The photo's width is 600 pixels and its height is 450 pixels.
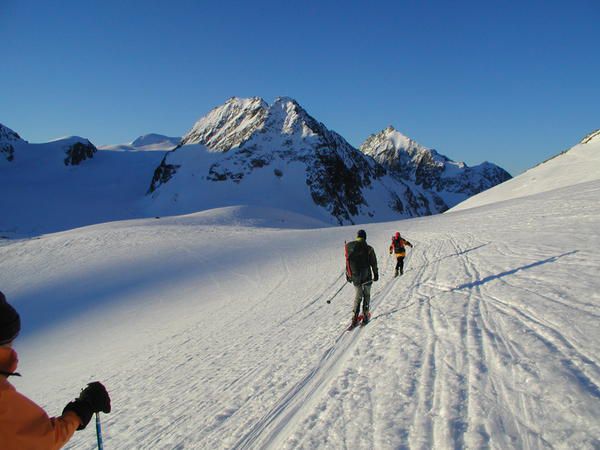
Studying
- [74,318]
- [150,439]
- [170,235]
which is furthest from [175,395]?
[170,235]

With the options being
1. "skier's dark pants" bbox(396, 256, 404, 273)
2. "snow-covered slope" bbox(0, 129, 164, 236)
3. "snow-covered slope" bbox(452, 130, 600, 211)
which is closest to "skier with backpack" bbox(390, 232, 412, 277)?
"skier's dark pants" bbox(396, 256, 404, 273)

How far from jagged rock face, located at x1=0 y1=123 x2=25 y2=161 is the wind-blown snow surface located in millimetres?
114927

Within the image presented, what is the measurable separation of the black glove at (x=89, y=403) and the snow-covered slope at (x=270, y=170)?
8231cm

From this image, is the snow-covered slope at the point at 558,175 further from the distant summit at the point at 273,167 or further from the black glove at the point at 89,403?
the black glove at the point at 89,403

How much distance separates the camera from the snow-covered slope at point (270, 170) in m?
89.2

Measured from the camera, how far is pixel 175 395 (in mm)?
6883

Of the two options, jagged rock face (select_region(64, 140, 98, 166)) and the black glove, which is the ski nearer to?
the black glove

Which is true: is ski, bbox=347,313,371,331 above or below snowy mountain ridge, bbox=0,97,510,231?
below

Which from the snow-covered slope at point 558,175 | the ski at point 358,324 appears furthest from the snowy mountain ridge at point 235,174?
the ski at point 358,324

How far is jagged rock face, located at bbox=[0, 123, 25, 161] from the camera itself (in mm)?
106812

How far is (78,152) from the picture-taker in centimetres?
11588

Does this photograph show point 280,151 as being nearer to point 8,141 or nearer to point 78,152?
point 78,152

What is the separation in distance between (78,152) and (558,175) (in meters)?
126

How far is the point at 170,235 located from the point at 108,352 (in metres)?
20.0
